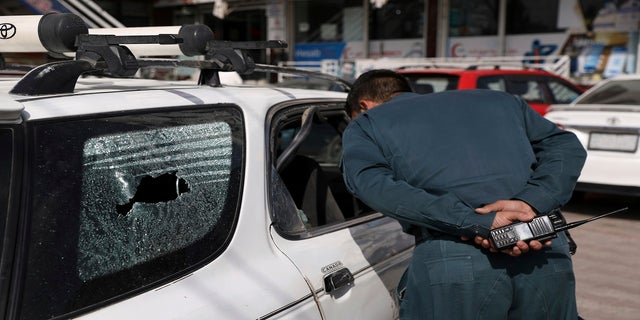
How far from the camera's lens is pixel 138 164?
5.80ft

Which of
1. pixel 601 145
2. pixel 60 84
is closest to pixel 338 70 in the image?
pixel 601 145

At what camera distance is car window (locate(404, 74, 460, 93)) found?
7.69 metres

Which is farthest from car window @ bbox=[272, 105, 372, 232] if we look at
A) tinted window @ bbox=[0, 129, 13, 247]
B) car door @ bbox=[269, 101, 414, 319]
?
tinted window @ bbox=[0, 129, 13, 247]

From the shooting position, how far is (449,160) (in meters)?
2.11

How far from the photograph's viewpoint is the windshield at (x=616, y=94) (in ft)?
23.3

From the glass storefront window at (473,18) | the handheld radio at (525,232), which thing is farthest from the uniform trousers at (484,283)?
the glass storefront window at (473,18)

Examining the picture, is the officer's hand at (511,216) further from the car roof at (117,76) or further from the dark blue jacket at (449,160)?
the car roof at (117,76)

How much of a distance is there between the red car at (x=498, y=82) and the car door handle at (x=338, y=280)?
17.8ft

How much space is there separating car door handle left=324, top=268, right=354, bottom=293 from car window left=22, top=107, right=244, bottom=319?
0.39 meters

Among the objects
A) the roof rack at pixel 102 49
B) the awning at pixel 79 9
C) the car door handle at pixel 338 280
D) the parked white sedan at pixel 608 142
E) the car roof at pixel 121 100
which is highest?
the awning at pixel 79 9

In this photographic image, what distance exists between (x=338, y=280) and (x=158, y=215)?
0.66 m

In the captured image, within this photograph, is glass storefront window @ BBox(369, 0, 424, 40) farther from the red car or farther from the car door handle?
the car door handle

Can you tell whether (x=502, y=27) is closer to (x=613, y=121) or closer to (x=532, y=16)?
(x=532, y=16)

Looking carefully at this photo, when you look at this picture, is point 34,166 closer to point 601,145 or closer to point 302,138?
point 302,138
